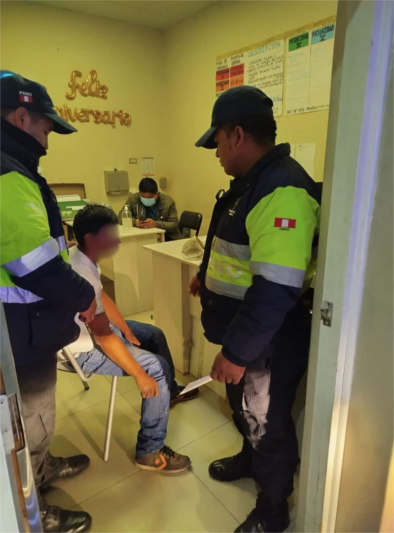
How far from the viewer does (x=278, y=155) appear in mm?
1045

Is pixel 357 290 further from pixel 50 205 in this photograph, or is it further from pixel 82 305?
pixel 50 205

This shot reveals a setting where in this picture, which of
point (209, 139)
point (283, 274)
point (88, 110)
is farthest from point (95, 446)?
point (88, 110)

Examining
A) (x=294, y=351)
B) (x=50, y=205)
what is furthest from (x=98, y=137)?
(x=294, y=351)

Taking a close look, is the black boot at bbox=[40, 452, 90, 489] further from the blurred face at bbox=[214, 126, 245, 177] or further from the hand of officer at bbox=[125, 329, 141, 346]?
the blurred face at bbox=[214, 126, 245, 177]

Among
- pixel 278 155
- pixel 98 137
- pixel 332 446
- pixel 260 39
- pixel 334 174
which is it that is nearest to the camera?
pixel 334 174

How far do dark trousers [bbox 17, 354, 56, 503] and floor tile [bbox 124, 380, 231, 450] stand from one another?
0.70 meters

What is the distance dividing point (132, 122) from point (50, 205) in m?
3.62

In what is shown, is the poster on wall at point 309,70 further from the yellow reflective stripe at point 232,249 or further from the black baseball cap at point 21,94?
the black baseball cap at point 21,94

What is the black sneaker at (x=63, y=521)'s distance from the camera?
Answer: 49.3 inches

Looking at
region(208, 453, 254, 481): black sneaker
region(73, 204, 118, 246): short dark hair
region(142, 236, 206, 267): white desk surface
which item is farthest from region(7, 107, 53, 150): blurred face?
region(208, 453, 254, 481): black sneaker

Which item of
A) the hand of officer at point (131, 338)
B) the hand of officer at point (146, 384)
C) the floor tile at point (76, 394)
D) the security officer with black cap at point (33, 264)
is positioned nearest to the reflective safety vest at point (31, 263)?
the security officer with black cap at point (33, 264)

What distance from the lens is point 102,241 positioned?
1441 millimetres

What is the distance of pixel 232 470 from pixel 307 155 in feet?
8.21

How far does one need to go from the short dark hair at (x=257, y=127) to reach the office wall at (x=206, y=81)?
2.01 meters
